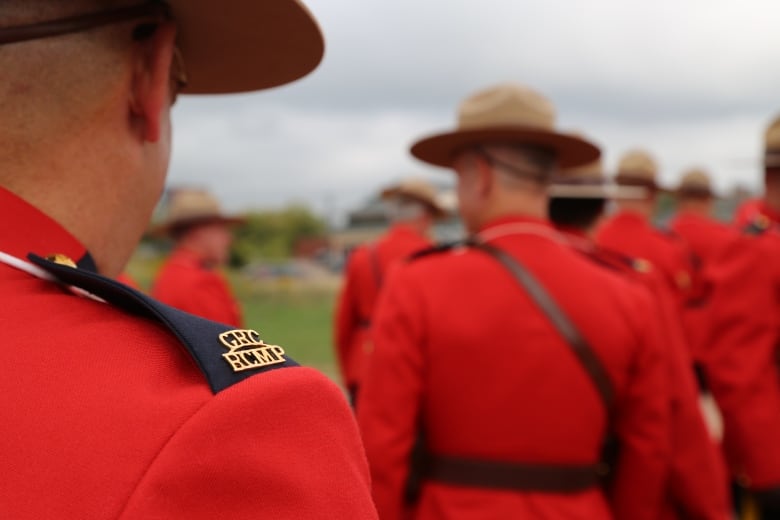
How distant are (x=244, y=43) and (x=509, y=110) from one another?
67.0 inches

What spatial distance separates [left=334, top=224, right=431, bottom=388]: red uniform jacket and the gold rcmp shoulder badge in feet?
17.0

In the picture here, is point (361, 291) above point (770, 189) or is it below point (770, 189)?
below

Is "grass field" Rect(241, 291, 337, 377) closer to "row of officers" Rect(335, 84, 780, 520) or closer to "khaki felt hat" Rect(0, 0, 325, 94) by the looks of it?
"row of officers" Rect(335, 84, 780, 520)

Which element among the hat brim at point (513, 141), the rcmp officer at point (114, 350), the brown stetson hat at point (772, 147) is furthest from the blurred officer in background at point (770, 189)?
the rcmp officer at point (114, 350)

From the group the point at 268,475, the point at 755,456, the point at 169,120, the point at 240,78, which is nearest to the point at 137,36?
the point at 169,120

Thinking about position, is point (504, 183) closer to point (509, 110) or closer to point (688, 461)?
point (509, 110)

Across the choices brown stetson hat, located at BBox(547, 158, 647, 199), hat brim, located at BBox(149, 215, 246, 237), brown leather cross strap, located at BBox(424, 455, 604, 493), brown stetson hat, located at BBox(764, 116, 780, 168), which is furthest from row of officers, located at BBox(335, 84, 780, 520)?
hat brim, located at BBox(149, 215, 246, 237)

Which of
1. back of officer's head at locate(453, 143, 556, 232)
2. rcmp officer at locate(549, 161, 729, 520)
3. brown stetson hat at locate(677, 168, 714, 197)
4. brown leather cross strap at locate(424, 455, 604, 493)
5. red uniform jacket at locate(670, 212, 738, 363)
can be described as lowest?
red uniform jacket at locate(670, 212, 738, 363)

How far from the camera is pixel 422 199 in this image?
7156mm

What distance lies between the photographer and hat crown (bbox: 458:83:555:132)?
9.62 ft

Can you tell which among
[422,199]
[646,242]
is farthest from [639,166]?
[422,199]

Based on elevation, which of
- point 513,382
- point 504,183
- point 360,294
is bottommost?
point 360,294

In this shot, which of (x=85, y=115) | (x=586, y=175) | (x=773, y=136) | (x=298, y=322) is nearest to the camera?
(x=85, y=115)

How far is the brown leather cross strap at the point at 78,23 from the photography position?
93cm
